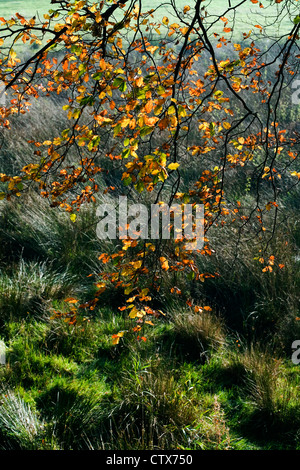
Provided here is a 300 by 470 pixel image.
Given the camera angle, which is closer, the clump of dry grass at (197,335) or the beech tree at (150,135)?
the beech tree at (150,135)

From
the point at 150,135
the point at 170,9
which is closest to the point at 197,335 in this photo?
the point at 150,135

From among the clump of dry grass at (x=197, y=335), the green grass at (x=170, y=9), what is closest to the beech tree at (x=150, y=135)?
the clump of dry grass at (x=197, y=335)

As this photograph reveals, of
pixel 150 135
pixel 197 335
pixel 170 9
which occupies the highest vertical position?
pixel 170 9

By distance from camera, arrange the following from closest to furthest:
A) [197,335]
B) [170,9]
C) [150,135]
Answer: [197,335] → [150,135] → [170,9]

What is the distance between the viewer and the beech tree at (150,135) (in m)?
2.20

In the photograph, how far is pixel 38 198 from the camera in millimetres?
5734

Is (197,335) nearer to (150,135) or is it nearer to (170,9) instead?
(150,135)

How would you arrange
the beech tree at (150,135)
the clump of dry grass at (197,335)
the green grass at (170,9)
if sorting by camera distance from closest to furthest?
1. the beech tree at (150,135)
2. the clump of dry grass at (197,335)
3. the green grass at (170,9)

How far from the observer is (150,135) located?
521 cm

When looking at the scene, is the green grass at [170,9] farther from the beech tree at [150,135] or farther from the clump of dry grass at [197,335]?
the clump of dry grass at [197,335]
